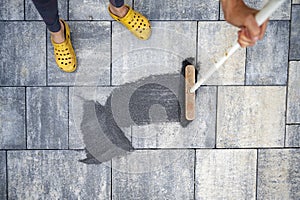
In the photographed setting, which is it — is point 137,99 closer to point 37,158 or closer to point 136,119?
point 136,119

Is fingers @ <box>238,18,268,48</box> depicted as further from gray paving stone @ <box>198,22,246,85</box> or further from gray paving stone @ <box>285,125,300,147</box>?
gray paving stone @ <box>285,125,300,147</box>

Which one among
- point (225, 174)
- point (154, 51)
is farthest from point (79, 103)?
point (225, 174)

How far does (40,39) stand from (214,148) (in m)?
1.22

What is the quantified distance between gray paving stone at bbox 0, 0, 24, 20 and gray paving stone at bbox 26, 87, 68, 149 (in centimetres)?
43

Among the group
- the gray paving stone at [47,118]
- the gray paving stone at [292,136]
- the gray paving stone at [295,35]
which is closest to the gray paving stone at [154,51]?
the gray paving stone at [47,118]

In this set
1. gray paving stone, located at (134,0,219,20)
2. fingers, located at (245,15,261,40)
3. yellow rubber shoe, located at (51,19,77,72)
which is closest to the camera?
fingers, located at (245,15,261,40)

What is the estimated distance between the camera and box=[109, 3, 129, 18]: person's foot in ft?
6.81

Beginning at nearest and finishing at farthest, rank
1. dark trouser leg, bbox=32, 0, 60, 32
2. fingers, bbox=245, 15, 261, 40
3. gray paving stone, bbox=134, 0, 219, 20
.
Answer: fingers, bbox=245, 15, 261, 40
dark trouser leg, bbox=32, 0, 60, 32
gray paving stone, bbox=134, 0, 219, 20

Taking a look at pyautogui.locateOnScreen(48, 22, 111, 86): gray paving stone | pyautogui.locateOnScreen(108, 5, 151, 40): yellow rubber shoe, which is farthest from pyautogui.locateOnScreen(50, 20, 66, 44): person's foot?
pyautogui.locateOnScreen(108, 5, 151, 40): yellow rubber shoe

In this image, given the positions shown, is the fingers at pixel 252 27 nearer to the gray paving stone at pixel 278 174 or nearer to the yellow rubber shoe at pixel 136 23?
the yellow rubber shoe at pixel 136 23

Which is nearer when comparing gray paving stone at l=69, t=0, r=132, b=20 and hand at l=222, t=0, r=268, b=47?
hand at l=222, t=0, r=268, b=47

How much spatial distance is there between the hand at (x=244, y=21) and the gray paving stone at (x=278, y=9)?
0.68m

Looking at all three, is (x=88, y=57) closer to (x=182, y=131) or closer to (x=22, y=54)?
(x=22, y=54)

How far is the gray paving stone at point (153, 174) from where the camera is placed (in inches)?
89.0
